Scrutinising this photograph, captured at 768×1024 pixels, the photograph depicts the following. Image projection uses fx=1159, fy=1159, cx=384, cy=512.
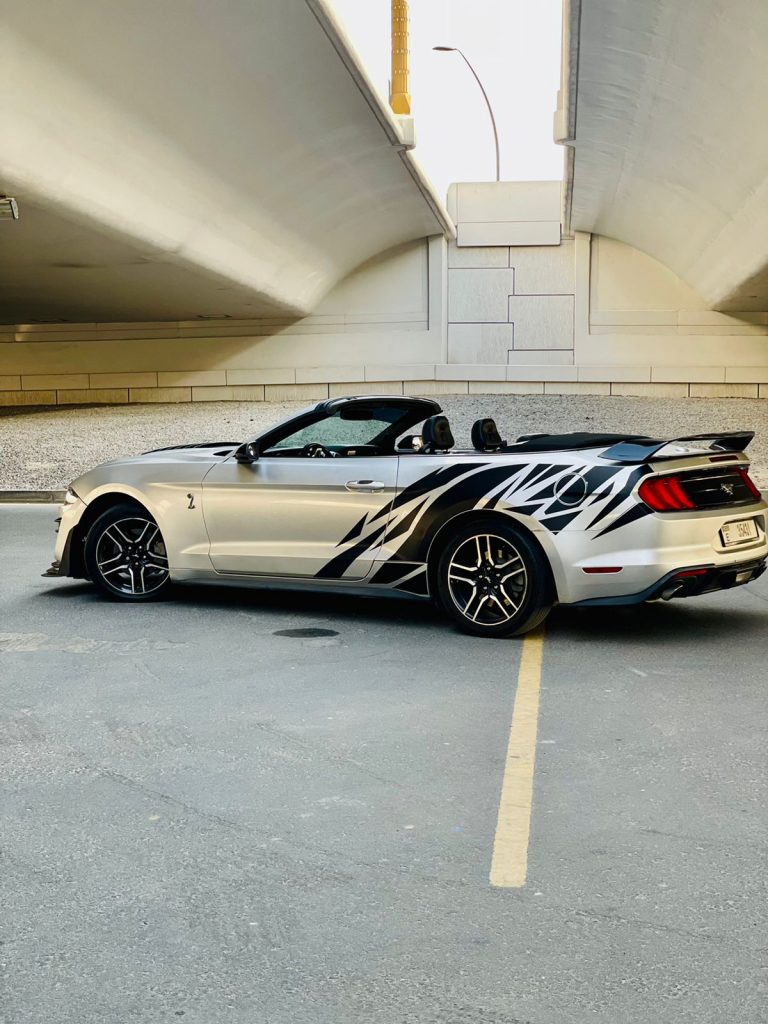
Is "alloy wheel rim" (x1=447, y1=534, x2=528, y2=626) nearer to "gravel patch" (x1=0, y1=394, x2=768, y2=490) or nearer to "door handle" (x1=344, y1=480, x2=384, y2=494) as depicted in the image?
"door handle" (x1=344, y1=480, x2=384, y2=494)

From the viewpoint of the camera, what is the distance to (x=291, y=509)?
746cm

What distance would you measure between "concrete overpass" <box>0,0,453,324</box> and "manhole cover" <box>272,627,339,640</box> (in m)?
5.13

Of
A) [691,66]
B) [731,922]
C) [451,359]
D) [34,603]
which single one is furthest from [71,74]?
[451,359]

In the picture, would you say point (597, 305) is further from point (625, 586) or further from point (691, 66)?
point (625, 586)

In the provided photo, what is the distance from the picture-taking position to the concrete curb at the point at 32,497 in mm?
17547

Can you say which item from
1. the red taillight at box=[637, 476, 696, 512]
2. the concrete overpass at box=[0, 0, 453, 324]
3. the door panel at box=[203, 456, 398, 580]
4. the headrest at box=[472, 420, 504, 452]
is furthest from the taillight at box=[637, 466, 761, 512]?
the concrete overpass at box=[0, 0, 453, 324]

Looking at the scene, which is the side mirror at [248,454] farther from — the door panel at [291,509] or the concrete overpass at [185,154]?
the concrete overpass at [185,154]

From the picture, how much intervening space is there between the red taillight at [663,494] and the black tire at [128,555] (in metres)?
3.37

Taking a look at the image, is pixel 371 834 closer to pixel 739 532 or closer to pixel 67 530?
pixel 739 532

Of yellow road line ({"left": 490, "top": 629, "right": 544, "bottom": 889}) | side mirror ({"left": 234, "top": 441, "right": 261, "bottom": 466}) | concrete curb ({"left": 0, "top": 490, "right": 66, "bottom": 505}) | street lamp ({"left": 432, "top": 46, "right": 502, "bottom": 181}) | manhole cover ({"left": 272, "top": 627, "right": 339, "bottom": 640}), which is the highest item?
street lamp ({"left": 432, "top": 46, "right": 502, "bottom": 181})

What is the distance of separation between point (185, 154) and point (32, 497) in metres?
6.71

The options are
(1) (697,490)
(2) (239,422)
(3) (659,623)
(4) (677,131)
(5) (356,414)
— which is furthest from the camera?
(2) (239,422)

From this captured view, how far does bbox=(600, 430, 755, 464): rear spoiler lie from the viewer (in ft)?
21.8

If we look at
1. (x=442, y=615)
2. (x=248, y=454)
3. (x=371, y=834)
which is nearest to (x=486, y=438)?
(x=442, y=615)
